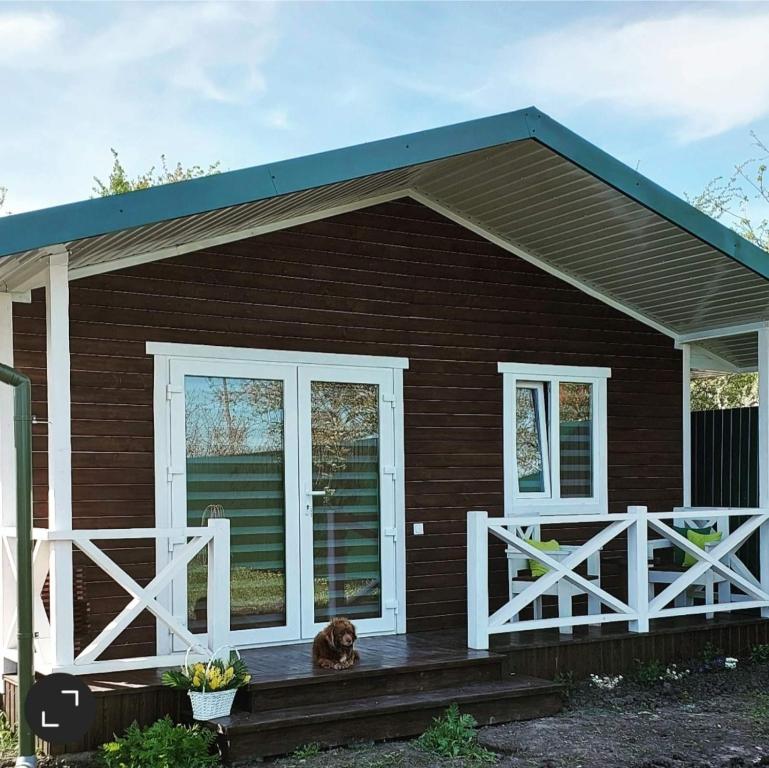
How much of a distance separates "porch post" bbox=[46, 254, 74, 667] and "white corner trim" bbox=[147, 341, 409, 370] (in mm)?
1177

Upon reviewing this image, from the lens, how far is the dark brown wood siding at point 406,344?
6.97 meters

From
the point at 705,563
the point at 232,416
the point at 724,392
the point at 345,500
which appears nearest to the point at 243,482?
the point at 232,416

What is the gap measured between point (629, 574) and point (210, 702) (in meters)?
3.49

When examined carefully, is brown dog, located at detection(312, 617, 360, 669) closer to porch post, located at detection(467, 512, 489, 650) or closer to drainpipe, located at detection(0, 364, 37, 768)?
porch post, located at detection(467, 512, 489, 650)

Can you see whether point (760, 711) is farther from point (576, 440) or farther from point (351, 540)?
point (351, 540)

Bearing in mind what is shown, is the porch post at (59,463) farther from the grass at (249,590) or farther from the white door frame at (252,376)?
the grass at (249,590)

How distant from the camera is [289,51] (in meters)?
23.3

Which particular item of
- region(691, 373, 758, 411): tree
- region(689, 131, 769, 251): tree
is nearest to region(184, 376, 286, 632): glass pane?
region(689, 131, 769, 251): tree

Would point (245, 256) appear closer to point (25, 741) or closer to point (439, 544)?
point (439, 544)

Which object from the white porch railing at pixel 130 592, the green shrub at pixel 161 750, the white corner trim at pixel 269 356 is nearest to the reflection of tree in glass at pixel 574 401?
the white corner trim at pixel 269 356

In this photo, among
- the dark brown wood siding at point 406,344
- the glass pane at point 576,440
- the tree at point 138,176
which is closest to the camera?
the dark brown wood siding at point 406,344

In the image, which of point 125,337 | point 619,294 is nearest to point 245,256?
point 125,337

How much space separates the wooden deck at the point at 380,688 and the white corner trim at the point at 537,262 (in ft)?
9.20

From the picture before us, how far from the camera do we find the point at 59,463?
5.93 meters
